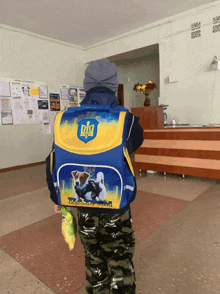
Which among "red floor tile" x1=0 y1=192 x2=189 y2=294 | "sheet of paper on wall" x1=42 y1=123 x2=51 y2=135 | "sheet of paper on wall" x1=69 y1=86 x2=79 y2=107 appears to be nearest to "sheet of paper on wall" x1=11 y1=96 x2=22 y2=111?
"sheet of paper on wall" x1=42 y1=123 x2=51 y2=135

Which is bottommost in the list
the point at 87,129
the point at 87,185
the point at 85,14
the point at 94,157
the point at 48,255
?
the point at 48,255

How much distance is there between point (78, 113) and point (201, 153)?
2643 mm

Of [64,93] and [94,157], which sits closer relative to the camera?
[94,157]

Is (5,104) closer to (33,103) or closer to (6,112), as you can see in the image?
(6,112)

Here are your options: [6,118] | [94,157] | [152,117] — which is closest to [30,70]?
[6,118]

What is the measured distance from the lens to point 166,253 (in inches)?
62.4

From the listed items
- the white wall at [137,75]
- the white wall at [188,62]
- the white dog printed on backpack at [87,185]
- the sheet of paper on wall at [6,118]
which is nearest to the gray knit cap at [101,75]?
the white dog printed on backpack at [87,185]

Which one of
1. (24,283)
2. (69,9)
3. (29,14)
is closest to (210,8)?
(69,9)

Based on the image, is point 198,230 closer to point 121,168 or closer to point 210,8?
point 121,168

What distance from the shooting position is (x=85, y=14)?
161 inches

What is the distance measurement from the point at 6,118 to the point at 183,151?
3.59 m

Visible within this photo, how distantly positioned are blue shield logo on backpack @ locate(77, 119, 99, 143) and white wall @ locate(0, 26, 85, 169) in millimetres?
4263

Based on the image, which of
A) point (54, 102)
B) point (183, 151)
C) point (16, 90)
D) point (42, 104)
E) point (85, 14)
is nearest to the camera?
point (183, 151)

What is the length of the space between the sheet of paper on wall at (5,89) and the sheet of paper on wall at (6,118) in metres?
0.38
